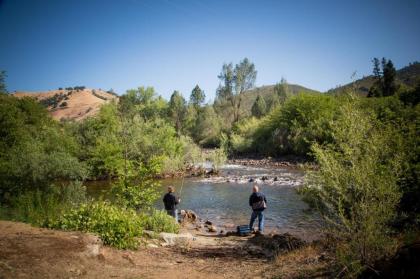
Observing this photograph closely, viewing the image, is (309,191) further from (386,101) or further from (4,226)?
(386,101)

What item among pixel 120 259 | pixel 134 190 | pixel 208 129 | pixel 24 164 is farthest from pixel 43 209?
pixel 208 129

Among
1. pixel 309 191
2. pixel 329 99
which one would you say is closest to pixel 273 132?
pixel 329 99

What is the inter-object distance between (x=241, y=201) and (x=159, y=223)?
1050 cm

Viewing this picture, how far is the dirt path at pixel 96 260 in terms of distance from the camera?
668 centimetres

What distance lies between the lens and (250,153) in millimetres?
57219

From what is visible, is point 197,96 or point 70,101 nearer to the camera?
point 197,96

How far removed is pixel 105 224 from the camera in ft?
31.2

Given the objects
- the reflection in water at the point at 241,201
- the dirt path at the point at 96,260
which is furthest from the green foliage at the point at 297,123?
the dirt path at the point at 96,260

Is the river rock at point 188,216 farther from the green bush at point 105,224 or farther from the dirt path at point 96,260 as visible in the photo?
the green bush at point 105,224

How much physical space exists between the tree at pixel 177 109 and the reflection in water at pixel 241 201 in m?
55.0

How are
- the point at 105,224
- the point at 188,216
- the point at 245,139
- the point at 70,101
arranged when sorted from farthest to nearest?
1. the point at 70,101
2. the point at 245,139
3. the point at 188,216
4. the point at 105,224

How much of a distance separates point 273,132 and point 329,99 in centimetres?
1094

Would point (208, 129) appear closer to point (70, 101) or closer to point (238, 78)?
point (238, 78)

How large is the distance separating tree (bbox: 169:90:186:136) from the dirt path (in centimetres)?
7657
